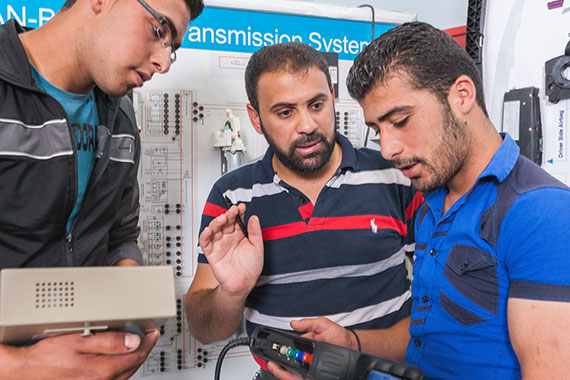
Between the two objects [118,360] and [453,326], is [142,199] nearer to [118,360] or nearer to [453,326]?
[118,360]

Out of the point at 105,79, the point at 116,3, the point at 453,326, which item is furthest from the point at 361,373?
the point at 116,3

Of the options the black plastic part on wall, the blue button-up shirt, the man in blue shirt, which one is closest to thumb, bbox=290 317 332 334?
the man in blue shirt

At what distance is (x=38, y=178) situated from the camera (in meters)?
1.15

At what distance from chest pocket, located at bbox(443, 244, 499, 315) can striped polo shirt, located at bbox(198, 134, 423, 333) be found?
0.44 m

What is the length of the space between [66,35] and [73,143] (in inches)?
11.5

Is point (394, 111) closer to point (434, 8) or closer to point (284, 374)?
point (284, 374)

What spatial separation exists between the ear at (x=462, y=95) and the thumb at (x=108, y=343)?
33.0 inches

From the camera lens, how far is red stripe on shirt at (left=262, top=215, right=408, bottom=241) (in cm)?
142

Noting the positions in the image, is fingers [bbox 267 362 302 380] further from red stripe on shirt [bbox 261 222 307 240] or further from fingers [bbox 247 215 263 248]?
red stripe on shirt [bbox 261 222 307 240]

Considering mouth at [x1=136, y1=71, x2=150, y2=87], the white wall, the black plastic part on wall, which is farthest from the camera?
the white wall

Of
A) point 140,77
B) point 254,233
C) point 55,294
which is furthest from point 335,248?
point 55,294

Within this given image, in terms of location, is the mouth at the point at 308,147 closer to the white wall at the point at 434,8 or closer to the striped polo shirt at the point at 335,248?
the striped polo shirt at the point at 335,248

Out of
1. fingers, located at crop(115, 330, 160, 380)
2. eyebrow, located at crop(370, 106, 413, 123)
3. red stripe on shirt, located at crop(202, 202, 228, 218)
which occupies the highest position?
eyebrow, located at crop(370, 106, 413, 123)

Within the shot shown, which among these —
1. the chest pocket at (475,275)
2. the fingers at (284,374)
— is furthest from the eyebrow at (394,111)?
the fingers at (284,374)
